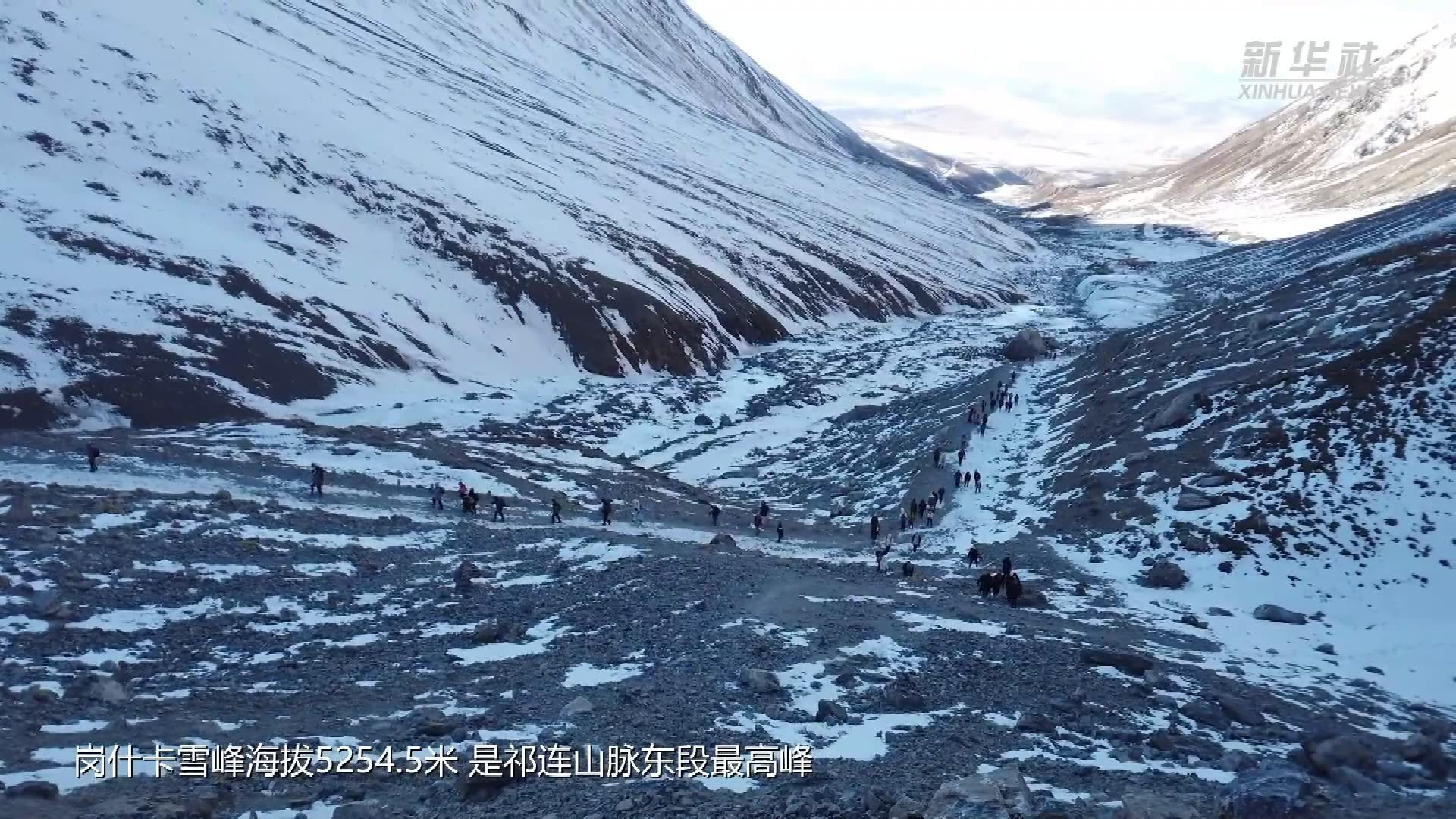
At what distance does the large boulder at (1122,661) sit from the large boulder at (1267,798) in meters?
6.76

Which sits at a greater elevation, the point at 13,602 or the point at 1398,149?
the point at 1398,149

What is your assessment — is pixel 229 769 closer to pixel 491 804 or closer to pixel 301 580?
pixel 491 804

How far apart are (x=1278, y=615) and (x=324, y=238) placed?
6037 cm

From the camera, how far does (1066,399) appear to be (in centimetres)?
5119

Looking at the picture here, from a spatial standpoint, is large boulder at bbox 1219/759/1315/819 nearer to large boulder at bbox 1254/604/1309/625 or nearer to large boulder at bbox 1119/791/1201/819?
large boulder at bbox 1119/791/1201/819

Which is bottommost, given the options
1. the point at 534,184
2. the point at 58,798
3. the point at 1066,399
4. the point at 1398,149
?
the point at 58,798

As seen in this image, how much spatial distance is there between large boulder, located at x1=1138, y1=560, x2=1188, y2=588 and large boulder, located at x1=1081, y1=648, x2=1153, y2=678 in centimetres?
865

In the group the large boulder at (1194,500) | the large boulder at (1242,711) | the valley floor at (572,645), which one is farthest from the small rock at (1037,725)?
the large boulder at (1194,500)

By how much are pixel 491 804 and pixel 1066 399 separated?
4407 cm

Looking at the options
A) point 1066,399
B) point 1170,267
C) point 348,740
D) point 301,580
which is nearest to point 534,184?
point 1066,399

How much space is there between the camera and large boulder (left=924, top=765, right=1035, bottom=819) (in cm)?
1131

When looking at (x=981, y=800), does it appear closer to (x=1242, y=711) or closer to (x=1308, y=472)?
(x=1242, y=711)

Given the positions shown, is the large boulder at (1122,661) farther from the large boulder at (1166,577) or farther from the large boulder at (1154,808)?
the large boulder at (1166,577)

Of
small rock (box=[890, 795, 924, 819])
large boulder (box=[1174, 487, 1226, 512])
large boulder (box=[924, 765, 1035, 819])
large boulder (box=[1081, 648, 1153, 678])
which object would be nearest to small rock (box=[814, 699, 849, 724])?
large boulder (box=[924, 765, 1035, 819])
